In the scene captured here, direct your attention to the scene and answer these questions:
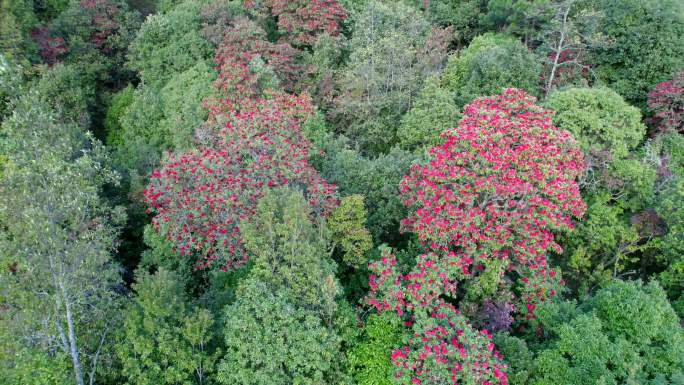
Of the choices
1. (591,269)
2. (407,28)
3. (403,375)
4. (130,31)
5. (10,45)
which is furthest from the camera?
(130,31)

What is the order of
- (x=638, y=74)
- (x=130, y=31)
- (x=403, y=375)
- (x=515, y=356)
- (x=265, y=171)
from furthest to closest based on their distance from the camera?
1. (x=130, y=31)
2. (x=638, y=74)
3. (x=265, y=171)
4. (x=515, y=356)
5. (x=403, y=375)

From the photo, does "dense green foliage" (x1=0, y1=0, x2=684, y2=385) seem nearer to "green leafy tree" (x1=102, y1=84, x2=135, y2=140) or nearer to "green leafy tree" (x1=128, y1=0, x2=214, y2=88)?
"green leafy tree" (x1=128, y1=0, x2=214, y2=88)

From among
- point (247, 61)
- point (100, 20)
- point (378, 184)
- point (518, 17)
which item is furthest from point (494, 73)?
point (100, 20)

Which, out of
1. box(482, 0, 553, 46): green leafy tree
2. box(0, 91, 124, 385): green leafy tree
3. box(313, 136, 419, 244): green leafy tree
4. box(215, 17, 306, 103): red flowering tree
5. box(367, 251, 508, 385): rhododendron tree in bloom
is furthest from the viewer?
box(482, 0, 553, 46): green leafy tree

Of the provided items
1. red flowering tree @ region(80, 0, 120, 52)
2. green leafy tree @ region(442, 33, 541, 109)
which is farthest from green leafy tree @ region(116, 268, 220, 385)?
red flowering tree @ region(80, 0, 120, 52)

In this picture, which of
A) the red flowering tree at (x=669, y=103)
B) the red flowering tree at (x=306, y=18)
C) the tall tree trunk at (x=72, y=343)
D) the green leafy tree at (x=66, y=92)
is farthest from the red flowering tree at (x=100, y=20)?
the red flowering tree at (x=669, y=103)

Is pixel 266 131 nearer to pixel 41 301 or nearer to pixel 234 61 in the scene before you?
pixel 234 61

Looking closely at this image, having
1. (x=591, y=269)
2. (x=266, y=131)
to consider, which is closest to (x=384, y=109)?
(x=266, y=131)
